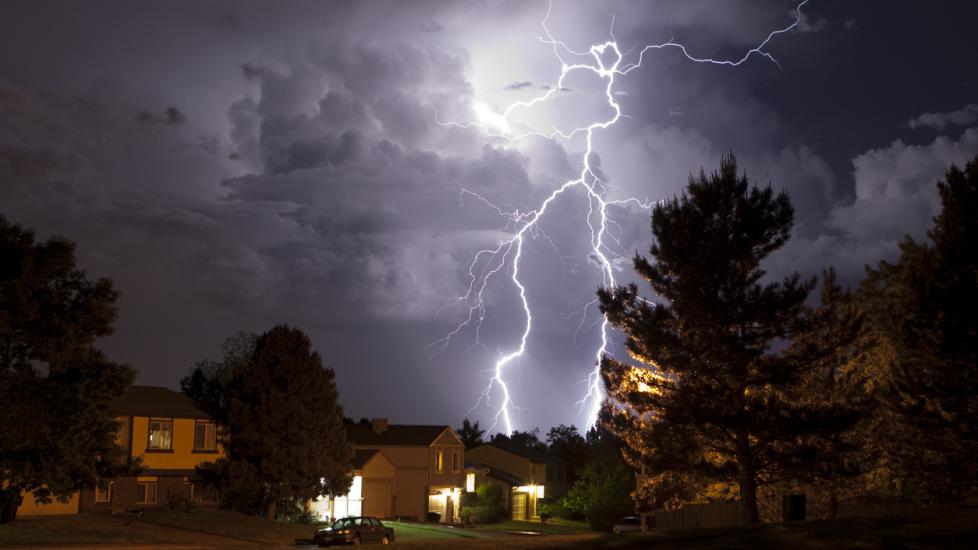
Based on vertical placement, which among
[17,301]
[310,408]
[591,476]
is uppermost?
[17,301]

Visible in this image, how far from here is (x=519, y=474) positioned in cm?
7362

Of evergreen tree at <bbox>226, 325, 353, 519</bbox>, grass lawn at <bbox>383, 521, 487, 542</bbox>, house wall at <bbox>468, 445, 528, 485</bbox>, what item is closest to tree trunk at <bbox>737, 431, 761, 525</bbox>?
grass lawn at <bbox>383, 521, 487, 542</bbox>

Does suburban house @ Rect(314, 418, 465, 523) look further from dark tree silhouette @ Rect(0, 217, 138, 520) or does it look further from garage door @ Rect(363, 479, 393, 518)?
dark tree silhouette @ Rect(0, 217, 138, 520)

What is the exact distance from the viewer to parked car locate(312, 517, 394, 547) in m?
34.5

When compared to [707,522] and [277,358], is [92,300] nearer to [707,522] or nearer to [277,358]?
[277,358]

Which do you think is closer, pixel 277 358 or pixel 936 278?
pixel 936 278

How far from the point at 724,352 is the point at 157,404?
29925 millimetres

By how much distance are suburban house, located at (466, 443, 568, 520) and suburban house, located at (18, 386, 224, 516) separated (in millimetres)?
24120

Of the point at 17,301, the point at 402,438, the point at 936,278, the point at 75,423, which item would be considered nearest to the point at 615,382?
the point at 936,278

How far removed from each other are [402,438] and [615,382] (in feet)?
117

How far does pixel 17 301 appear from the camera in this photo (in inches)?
1156

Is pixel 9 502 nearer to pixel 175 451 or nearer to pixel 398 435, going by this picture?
pixel 175 451

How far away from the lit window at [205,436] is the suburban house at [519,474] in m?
23.4

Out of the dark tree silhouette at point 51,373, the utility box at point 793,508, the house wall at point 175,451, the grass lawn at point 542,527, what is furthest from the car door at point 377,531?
the grass lawn at point 542,527
